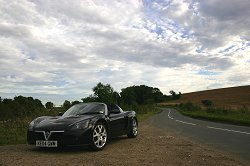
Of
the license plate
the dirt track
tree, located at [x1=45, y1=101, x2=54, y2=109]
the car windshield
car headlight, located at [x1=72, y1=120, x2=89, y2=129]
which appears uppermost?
tree, located at [x1=45, y1=101, x2=54, y2=109]

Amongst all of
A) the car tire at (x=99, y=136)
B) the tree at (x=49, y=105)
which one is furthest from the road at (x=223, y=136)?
the tree at (x=49, y=105)

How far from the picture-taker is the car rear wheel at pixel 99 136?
27.1ft

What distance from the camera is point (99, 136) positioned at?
28.0ft

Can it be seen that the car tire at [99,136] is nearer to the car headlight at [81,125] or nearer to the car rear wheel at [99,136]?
the car rear wheel at [99,136]

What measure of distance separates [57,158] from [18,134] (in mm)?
6875

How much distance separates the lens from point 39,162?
657cm

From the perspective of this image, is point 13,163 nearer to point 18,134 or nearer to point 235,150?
point 235,150

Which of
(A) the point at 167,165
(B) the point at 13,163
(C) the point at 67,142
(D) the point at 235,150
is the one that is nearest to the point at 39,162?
(B) the point at 13,163

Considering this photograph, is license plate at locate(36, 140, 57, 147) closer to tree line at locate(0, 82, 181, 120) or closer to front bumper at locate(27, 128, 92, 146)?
front bumper at locate(27, 128, 92, 146)

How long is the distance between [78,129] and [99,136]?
29.6 inches

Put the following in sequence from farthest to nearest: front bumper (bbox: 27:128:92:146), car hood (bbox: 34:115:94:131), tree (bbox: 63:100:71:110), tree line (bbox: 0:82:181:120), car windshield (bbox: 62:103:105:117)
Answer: tree (bbox: 63:100:71:110) < tree line (bbox: 0:82:181:120) < car windshield (bbox: 62:103:105:117) < car hood (bbox: 34:115:94:131) < front bumper (bbox: 27:128:92:146)

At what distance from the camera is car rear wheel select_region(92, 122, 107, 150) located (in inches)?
325

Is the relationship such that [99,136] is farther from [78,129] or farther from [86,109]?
[86,109]

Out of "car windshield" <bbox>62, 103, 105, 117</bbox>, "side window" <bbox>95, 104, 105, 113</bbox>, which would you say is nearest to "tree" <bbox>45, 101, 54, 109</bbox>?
"car windshield" <bbox>62, 103, 105, 117</bbox>
